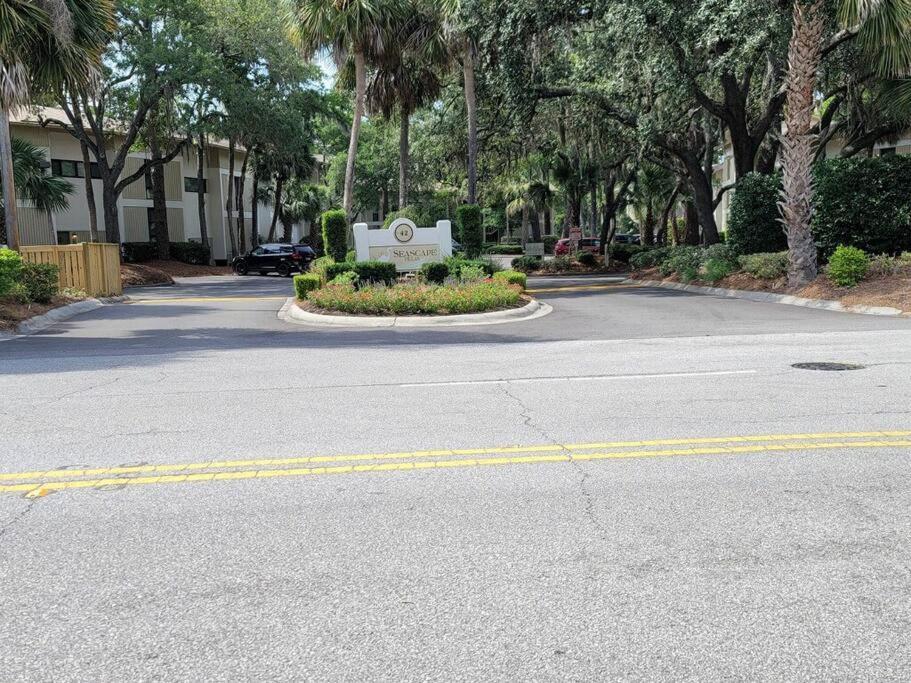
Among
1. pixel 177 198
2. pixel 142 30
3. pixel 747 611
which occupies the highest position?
pixel 142 30

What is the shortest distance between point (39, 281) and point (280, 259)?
2038cm

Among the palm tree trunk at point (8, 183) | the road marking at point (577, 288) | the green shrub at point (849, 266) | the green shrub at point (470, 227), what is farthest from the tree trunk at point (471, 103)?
the palm tree trunk at point (8, 183)

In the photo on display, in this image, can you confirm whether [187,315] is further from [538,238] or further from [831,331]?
[538,238]

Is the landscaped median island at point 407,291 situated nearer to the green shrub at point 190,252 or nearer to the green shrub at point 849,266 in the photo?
the green shrub at point 849,266

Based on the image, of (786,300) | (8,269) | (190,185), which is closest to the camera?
(8,269)

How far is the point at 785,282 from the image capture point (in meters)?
20.5

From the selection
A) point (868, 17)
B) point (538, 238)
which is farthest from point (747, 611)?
point (538, 238)

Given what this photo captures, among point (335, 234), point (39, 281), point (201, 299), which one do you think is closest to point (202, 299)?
point (201, 299)

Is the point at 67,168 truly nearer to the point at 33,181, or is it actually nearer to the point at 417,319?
the point at 33,181

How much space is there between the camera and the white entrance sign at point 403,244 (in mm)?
24406

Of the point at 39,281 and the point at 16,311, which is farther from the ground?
the point at 39,281

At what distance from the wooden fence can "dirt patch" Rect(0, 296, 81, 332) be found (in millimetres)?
3144

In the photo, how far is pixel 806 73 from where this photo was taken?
19.2 metres

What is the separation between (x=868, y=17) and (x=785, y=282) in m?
6.35
